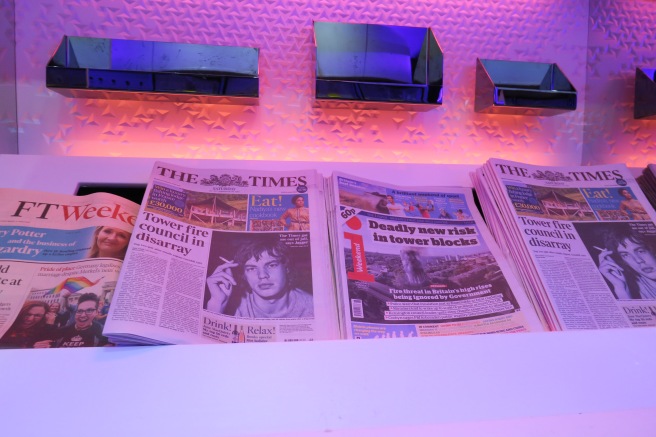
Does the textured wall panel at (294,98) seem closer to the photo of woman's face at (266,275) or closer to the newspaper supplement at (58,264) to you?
the newspaper supplement at (58,264)

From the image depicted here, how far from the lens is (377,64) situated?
1.19 metres

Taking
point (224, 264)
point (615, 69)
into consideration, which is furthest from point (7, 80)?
point (615, 69)

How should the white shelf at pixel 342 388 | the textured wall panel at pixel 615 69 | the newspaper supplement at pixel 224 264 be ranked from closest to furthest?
the white shelf at pixel 342 388
the newspaper supplement at pixel 224 264
the textured wall panel at pixel 615 69

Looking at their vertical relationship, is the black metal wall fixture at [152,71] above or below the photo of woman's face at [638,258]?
above

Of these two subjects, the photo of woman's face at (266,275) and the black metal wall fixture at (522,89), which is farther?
the black metal wall fixture at (522,89)

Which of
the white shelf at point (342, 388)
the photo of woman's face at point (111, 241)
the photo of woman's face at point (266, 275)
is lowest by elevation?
the white shelf at point (342, 388)

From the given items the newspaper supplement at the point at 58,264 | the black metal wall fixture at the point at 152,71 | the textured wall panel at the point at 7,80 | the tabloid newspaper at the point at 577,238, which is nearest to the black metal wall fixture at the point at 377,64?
the black metal wall fixture at the point at 152,71

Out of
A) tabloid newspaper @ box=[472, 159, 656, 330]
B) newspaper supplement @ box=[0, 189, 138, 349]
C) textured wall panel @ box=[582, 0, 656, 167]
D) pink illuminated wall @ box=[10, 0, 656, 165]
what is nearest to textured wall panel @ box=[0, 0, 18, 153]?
pink illuminated wall @ box=[10, 0, 656, 165]

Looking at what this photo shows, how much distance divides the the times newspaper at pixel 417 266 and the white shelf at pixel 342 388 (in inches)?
5.0

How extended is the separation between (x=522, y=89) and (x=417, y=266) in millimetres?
754

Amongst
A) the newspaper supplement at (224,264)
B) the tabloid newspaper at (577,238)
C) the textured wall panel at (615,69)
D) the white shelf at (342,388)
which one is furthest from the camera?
the textured wall panel at (615,69)

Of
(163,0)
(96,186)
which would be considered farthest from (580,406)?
(163,0)

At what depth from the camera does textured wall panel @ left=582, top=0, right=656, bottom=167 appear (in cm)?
134

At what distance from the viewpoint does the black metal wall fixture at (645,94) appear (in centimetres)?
127
